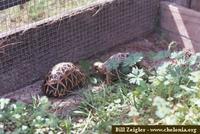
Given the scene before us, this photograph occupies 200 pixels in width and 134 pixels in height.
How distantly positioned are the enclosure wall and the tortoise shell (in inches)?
8.8

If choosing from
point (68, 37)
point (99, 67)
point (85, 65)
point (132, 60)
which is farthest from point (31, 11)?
point (132, 60)

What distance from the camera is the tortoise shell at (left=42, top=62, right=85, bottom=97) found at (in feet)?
11.9

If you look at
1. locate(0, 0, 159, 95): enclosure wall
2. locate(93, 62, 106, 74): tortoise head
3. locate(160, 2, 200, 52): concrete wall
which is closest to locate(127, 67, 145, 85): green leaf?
locate(93, 62, 106, 74): tortoise head

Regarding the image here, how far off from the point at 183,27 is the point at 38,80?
1302mm

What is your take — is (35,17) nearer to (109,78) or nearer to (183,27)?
(109,78)

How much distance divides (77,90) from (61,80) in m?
0.17

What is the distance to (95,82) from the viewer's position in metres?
3.79

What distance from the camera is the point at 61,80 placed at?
364 cm

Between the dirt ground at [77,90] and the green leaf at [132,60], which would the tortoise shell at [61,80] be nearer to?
the dirt ground at [77,90]

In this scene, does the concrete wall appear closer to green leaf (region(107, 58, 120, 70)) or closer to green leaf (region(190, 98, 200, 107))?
green leaf (region(107, 58, 120, 70))

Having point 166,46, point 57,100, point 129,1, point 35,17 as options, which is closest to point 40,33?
point 35,17

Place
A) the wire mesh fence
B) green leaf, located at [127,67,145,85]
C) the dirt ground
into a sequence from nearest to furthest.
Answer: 1. green leaf, located at [127,67,145,85]
2. the dirt ground
3. the wire mesh fence

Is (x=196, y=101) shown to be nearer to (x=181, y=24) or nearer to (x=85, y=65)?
(x=85, y=65)

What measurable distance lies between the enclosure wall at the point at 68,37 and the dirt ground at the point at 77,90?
0.04 m
